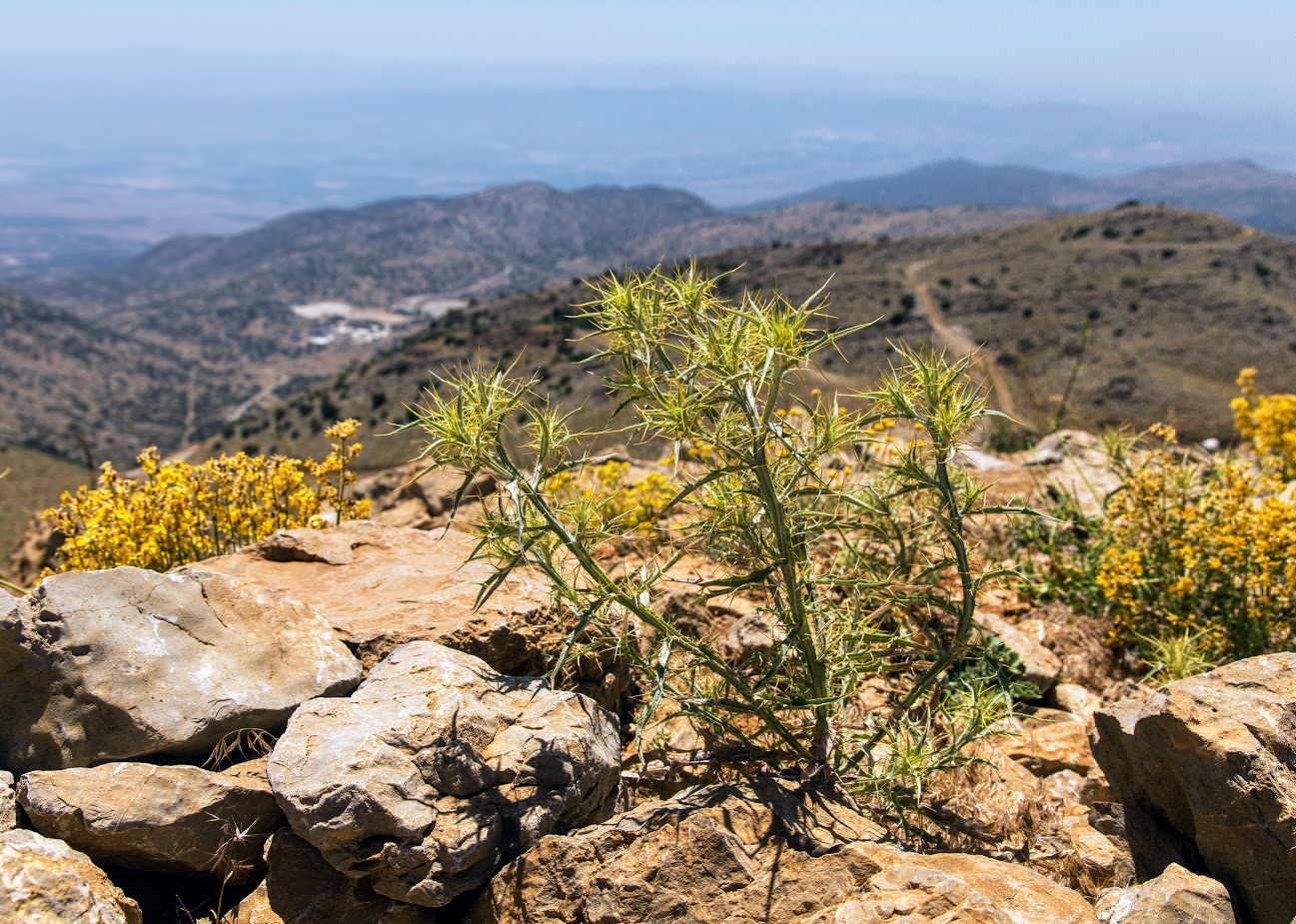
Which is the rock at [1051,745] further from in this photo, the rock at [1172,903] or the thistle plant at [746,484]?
the rock at [1172,903]

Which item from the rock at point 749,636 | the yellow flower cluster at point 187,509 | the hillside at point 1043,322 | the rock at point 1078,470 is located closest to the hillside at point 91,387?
the hillside at point 1043,322

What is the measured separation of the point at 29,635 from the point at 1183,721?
4.40 meters

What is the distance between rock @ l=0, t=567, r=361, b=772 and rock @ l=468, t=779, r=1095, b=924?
1221 mm

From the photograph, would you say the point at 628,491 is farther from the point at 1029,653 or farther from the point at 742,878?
the point at 742,878

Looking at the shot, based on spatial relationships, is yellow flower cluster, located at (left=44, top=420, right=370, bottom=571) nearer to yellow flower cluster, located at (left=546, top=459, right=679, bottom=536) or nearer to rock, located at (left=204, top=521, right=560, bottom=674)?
rock, located at (left=204, top=521, right=560, bottom=674)

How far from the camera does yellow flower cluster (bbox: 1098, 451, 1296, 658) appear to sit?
5000 mm

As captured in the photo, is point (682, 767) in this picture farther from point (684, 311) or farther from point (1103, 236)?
point (1103, 236)

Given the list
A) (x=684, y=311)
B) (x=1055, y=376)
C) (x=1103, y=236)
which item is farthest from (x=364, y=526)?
(x=1103, y=236)

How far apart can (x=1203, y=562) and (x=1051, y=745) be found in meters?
1.63

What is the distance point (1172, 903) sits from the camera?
2.86 meters

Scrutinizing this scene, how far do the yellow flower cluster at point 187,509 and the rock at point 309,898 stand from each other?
2.86 metres

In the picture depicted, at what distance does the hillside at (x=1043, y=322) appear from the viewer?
44750 millimetres

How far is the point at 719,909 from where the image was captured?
9.18 ft

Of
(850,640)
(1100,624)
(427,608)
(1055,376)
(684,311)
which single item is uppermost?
(684,311)
